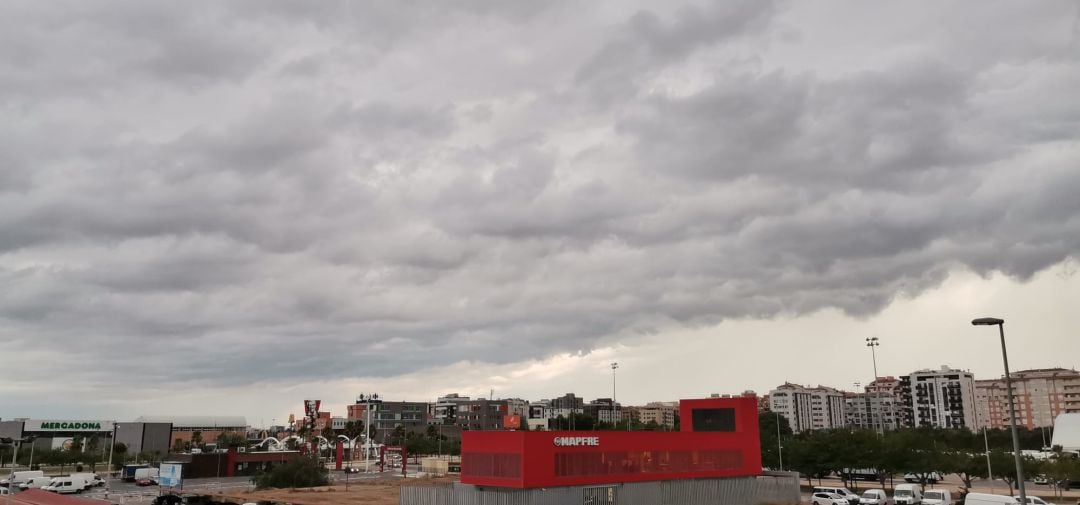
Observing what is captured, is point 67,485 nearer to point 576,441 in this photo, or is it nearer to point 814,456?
point 576,441

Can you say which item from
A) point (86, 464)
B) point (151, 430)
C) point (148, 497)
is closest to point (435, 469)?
point (148, 497)

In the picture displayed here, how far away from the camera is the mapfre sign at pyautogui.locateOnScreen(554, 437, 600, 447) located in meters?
61.9

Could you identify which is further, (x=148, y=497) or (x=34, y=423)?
(x=34, y=423)

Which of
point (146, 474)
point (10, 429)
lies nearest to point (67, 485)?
point (146, 474)

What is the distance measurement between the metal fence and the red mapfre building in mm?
633

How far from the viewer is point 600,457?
64.6 meters

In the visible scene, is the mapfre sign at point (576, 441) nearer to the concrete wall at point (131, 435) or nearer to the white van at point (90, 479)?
the white van at point (90, 479)

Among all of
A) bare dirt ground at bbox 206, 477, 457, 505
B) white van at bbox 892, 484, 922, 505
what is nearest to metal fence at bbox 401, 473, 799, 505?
white van at bbox 892, 484, 922, 505

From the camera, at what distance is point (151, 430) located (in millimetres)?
179375

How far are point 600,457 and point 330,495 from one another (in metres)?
39.5

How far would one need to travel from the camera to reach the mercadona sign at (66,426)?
179000mm

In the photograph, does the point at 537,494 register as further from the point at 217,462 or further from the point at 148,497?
the point at 217,462

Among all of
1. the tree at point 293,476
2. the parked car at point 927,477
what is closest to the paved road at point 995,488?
the parked car at point 927,477

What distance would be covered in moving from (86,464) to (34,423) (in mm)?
39244
